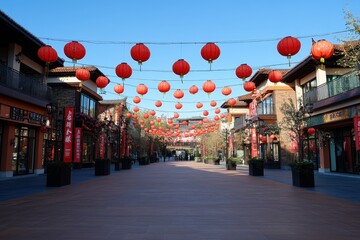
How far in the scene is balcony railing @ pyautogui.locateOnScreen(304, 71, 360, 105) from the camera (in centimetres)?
1619

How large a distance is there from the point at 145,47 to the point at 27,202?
19.2 feet

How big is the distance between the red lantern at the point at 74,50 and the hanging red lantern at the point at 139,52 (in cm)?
163

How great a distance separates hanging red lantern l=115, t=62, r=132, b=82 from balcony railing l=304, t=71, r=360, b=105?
11.2m

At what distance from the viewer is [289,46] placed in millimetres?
9125

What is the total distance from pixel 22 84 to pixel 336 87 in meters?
18.4

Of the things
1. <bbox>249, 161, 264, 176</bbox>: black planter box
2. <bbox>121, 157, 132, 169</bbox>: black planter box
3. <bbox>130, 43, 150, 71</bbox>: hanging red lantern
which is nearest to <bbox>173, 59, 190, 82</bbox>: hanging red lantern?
<bbox>130, 43, 150, 71</bbox>: hanging red lantern

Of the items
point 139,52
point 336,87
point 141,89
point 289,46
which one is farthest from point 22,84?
point 336,87

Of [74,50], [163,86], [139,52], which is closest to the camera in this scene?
[74,50]

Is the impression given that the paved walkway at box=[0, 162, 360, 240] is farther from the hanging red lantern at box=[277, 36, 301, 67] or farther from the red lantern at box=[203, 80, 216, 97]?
the red lantern at box=[203, 80, 216, 97]

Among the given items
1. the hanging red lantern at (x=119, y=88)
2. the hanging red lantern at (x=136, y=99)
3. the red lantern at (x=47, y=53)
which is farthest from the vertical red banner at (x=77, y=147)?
the red lantern at (x=47, y=53)

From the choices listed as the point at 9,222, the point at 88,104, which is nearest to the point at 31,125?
the point at 88,104

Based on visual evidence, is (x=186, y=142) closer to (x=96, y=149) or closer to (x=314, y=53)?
(x=96, y=149)

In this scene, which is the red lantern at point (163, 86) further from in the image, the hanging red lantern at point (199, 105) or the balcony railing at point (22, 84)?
the balcony railing at point (22, 84)

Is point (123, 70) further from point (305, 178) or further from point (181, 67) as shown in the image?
point (305, 178)
